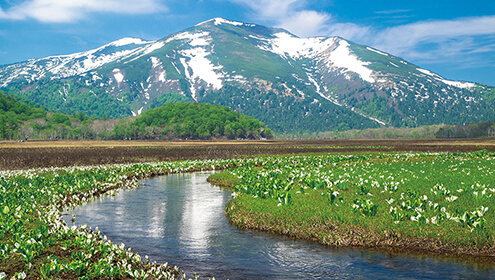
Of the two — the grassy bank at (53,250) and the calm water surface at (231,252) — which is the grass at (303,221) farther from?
the calm water surface at (231,252)

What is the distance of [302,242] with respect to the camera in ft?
60.4

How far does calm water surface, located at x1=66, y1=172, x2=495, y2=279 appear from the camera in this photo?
14.3 m

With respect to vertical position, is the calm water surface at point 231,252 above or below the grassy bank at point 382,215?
below

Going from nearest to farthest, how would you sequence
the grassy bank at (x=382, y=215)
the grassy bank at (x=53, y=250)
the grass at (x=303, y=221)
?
1. the grassy bank at (x=53, y=250)
2. the grass at (x=303, y=221)
3. the grassy bank at (x=382, y=215)

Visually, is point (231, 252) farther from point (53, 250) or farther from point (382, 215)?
point (382, 215)

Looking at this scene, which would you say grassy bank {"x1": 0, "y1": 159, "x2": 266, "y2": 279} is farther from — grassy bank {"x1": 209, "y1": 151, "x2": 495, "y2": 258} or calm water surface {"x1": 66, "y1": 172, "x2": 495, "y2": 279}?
grassy bank {"x1": 209, "y1": 151, "x2": 495, "y2": 258}

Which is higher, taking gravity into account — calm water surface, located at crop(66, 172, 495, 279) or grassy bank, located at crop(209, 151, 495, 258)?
grassy bank, located at crop(209, 151, 495, 258)

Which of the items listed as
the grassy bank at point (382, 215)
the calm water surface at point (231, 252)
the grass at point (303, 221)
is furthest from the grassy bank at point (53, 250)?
the grassy bank at point (382, 215)

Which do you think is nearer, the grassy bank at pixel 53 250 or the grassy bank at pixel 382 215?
the grassy bank at pixel 53 250

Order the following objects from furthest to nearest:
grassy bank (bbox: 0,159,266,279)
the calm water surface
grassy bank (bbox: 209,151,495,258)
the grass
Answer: grassy bank (bbox: 209,151,495,258) → the calm water surface → the grass → grassy bank (bbox: 0,159,266,279)

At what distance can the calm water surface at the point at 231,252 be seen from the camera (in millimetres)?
14281

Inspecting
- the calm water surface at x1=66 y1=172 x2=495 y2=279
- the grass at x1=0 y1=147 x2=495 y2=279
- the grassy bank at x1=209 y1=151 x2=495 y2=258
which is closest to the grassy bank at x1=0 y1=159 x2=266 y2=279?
the grass at x1=0 y1=147 x2=495 y2=279

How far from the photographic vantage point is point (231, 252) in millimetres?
16875

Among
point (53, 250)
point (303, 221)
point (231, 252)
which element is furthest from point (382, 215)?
point (53, 250)
